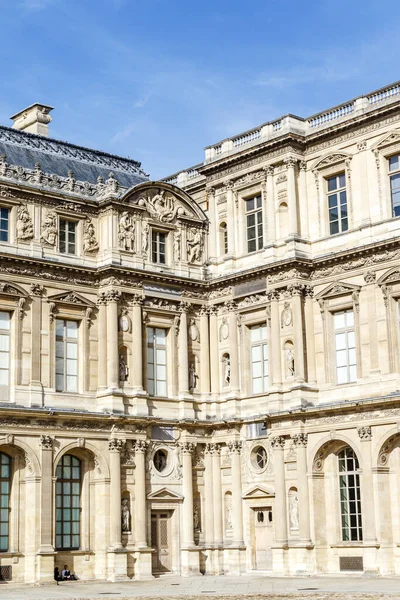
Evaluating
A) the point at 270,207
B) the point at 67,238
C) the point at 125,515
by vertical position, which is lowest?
the point at 125,515

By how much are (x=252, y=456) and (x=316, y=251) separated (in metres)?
7.57

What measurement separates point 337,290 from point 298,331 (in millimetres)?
1911

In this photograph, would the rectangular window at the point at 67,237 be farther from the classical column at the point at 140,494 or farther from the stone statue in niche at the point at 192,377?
the classical column at the point at 140,494

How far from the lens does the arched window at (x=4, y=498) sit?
3259 cm

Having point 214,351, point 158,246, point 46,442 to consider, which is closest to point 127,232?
point 158,246

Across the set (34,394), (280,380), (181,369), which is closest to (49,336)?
(34,394)

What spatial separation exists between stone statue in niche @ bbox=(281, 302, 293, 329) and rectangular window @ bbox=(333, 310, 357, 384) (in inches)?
62.2

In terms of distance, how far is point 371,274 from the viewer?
3359 cm

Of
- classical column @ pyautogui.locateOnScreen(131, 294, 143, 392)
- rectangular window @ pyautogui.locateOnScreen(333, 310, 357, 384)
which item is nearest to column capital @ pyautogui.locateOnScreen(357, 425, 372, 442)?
rectangular window @ pyautogui.locateOnScreen(333, 310, 357, 384)

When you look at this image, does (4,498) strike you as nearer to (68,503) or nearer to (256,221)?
(68,503)

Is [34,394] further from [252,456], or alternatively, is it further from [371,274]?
[371,274]

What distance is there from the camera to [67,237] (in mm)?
36062

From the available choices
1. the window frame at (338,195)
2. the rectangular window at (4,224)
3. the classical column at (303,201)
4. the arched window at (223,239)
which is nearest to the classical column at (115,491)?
the rectangular window at (4,224)

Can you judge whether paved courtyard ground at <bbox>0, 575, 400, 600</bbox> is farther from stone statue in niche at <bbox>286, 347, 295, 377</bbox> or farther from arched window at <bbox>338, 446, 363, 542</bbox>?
stone statue in niche at <bbox>286, 347, 295, 377</bbox>
